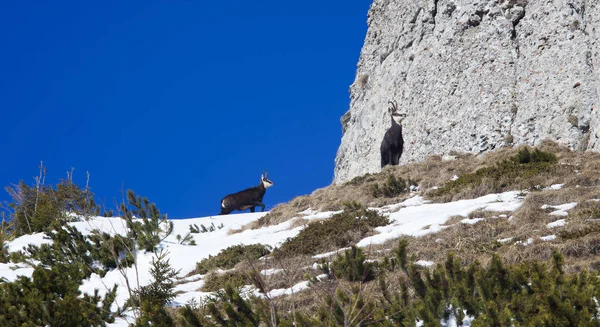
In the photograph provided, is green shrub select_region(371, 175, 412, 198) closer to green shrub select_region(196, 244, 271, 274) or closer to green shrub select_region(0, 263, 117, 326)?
green shrub select_region(196, 244, 271, 274)

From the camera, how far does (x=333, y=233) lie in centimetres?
1094

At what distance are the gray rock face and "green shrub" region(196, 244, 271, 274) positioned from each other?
10292 millimetres

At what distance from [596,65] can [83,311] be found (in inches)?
673

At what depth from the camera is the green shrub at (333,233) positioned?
10453 millimetres

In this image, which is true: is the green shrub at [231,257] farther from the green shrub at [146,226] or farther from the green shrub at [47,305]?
the green shrub at [47,305]

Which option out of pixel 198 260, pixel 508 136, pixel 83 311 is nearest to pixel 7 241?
pixel 198 260

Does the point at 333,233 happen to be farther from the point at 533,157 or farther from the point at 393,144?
the point at 393,144

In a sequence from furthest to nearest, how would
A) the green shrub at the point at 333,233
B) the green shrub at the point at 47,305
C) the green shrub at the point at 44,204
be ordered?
the green shrub at the point at 44,204 < the green shrub at the point at 333,233 < the green shrub at the point at 47,305

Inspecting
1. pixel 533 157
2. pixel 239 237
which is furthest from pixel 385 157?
pixel 239 237

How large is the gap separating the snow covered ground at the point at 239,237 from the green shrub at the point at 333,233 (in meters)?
0.26

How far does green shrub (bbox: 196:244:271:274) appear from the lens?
10.6 m

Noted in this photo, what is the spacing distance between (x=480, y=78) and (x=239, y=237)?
14468mm

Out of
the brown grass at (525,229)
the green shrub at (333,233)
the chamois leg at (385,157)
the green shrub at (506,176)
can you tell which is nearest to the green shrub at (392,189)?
the brown grass at (525,229)

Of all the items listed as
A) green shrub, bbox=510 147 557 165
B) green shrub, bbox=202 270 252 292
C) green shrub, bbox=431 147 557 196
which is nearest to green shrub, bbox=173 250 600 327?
green shrub, bbox=202 270 252 292
